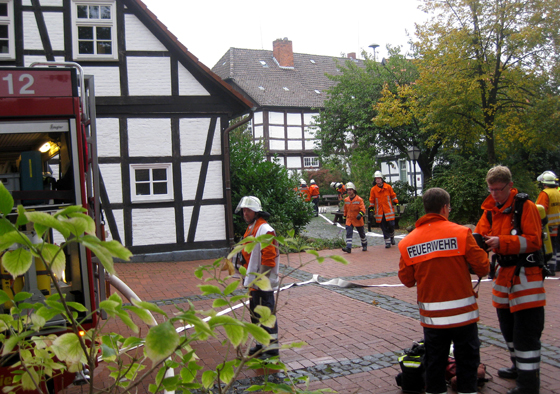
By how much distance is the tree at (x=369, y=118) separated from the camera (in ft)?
80.1

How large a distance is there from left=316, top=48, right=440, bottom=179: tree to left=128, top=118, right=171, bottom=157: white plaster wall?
39.7 ft

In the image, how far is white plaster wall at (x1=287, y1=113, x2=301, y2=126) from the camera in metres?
39.5

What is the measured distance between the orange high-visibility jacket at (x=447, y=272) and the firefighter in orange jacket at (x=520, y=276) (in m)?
0.52

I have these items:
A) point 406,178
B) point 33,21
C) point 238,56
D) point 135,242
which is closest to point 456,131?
point 135,242

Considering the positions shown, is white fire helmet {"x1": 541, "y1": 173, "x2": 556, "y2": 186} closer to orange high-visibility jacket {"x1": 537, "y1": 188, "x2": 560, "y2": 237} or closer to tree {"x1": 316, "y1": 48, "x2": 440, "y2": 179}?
orange high-visibility jacket {"x1": 537, "y1": 188, "x2": 560, "y2": 237}

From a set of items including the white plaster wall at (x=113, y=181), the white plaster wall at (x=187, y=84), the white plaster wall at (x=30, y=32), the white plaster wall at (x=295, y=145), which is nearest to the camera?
the white plaster wall at (x=30, y=32)

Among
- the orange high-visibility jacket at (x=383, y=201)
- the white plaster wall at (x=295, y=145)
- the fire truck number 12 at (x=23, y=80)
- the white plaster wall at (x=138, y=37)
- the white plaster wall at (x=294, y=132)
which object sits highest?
the white plaster wall at (x=138, y=37)

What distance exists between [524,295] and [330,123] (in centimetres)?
2353

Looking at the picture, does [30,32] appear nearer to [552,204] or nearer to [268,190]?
[268,190]

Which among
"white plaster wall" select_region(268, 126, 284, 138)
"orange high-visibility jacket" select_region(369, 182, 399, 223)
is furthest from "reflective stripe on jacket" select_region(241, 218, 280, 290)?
"white plaster wall" select_region(268, 126, 284, 138)

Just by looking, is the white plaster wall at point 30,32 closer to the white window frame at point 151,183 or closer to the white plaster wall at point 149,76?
the white plaster wall at point 149,76

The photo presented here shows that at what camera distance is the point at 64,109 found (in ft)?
14.7

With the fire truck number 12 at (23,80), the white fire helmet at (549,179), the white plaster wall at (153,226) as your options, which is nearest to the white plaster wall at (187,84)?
the white plaster wall at (153,226)

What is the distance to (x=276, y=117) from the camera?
128 ft
